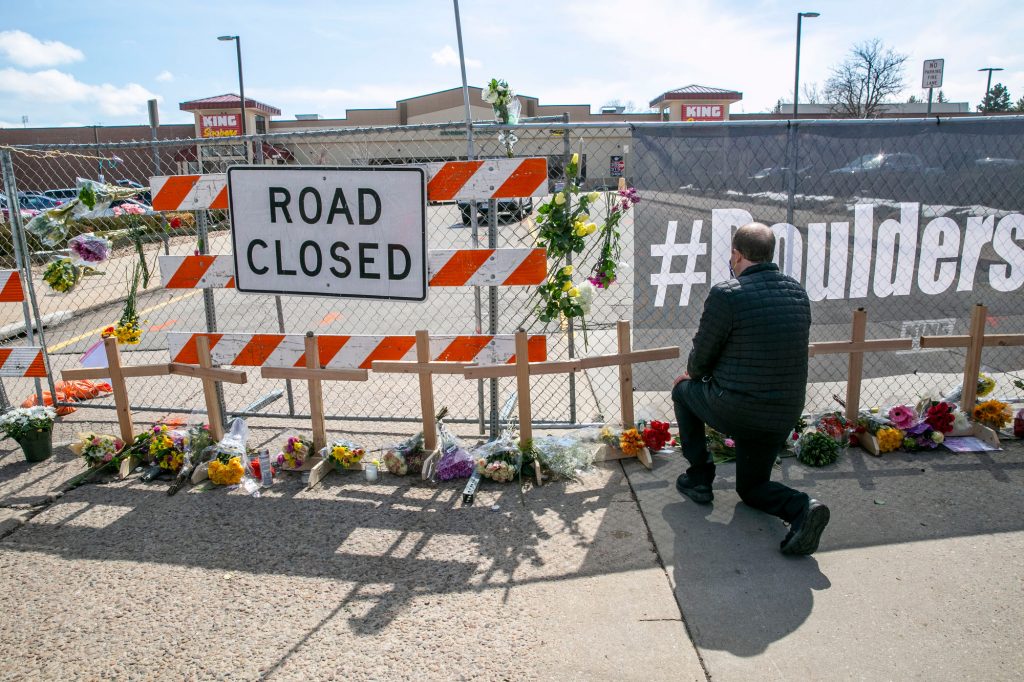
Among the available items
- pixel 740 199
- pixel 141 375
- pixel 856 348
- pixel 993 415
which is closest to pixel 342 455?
pixel 141 375

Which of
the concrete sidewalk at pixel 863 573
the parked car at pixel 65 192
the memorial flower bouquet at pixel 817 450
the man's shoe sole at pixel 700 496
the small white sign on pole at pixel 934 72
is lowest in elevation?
the concrete sidewalk at pixel 863 573

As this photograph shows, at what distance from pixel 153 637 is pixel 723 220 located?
4240mm

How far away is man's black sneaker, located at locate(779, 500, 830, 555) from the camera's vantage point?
3514 mm

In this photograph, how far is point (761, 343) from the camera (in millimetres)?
3594

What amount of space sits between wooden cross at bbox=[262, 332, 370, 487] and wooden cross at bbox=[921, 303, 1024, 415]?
4.00m

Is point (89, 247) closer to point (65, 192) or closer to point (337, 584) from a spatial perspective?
point (337, 584)

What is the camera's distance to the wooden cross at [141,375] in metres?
4.84

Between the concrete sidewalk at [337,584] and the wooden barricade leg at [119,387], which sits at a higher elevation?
the wooden barricade leg at [119,387]

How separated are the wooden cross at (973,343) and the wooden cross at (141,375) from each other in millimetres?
4861

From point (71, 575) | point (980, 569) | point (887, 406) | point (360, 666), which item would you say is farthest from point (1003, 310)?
point (71, 575)

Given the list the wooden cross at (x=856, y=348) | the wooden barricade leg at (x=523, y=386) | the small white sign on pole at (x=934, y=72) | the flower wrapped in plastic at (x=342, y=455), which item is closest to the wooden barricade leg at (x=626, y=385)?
the wooden barricade leg at (x=523, y=386)

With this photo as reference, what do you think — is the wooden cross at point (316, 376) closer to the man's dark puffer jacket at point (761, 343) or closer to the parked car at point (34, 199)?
the man's dark puffer jacket at point (761, 343)

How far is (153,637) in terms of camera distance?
3.12 metres

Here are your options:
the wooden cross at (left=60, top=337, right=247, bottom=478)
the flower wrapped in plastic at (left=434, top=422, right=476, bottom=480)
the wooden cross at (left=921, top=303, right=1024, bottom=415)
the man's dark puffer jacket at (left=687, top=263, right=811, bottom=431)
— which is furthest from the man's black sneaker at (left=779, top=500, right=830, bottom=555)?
the wooden cross at (left=60, top=337, right=247, bottom=478)
